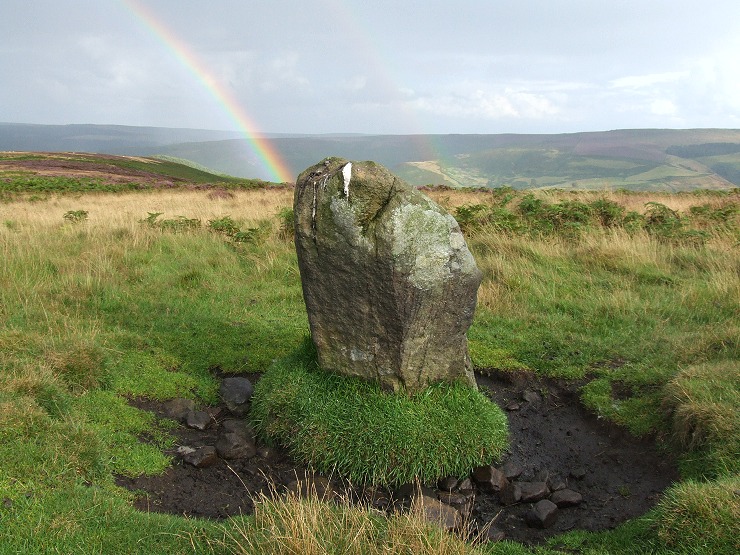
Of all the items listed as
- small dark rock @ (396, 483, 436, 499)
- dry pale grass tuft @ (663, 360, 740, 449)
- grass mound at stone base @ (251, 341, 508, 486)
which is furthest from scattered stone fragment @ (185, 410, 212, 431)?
dry pale grass tuft @ (663, 360, 740, 449)

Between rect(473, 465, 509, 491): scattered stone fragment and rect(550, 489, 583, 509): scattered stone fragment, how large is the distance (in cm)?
54

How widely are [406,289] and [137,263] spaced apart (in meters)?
8.40

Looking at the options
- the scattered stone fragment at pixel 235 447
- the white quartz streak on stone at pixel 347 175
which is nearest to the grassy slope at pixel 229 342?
the scattered stone fragment at pixel 235 447

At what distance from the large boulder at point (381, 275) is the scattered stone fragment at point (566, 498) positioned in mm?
1819

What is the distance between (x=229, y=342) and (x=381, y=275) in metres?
4.04

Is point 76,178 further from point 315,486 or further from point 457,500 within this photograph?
point 457,500

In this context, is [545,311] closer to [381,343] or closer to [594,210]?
[381,343]

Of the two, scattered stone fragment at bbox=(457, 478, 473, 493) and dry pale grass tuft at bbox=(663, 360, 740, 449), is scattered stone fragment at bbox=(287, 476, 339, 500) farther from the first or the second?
dry pale grass tuft at bbox=(663, 360, 740, 449)

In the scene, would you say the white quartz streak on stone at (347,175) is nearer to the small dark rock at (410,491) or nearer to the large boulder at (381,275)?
the large boulder at (381,275)

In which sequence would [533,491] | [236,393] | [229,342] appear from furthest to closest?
[229,342] → [236,393] → [533,491]

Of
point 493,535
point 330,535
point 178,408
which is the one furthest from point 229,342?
point 330,535

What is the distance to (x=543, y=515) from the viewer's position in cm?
562

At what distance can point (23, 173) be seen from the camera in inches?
1875

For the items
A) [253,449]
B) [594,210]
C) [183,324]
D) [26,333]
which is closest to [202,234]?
[183,324]
